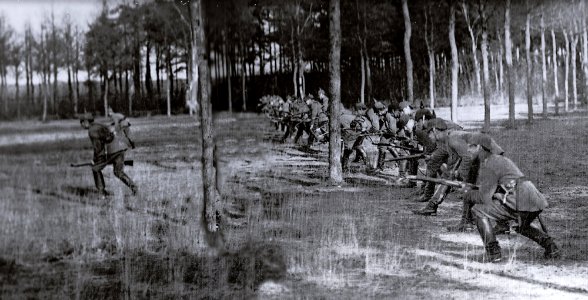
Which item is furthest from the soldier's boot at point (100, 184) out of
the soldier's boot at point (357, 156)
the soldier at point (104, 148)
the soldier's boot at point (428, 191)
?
the soldier's boot at point (357, 156)

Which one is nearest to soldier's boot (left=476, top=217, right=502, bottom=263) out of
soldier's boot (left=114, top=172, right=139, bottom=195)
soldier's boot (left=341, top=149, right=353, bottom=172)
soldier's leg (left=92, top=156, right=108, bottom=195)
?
soldier's boot (left=114, top=172, right=139, bottom=195)

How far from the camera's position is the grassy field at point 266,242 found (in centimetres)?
667

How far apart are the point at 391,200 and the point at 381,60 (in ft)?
147

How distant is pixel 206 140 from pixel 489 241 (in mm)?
3829

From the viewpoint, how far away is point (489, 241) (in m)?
7.25

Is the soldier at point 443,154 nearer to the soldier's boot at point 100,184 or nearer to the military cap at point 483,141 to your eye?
the military cap at point 483,141

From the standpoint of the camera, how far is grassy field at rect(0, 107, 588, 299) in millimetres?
6668

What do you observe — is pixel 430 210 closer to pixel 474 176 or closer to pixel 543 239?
pixel 474 176

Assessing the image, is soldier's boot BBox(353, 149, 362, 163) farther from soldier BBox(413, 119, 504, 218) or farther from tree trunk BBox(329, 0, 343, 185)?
soldier BBox(413, 119, 504, 218)

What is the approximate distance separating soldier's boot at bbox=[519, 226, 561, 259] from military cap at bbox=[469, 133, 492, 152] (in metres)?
1.04

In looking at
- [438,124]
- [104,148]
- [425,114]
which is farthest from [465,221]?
[104,148]

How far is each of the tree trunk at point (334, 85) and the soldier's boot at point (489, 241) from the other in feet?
24.0

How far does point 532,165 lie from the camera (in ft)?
52.4

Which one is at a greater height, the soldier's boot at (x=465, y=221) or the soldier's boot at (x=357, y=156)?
the soldier's boot at (x=357, y=156)
